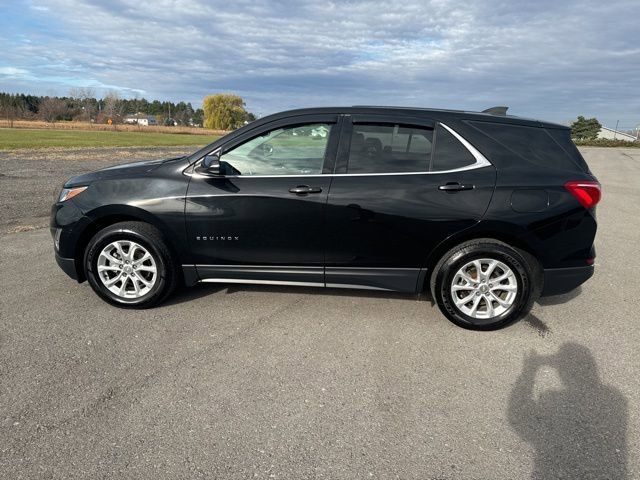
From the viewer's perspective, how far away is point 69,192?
4.19 m

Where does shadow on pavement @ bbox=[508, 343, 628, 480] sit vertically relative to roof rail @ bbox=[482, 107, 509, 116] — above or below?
below

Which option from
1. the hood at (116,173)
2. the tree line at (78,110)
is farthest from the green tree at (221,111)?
the hood at (116,173)

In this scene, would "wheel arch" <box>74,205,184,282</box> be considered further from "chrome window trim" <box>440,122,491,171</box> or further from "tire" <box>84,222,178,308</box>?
"chrome window trim" <box>440,122,491,171</box>

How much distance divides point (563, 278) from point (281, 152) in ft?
8.37

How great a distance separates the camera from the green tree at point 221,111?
10100 centimetres

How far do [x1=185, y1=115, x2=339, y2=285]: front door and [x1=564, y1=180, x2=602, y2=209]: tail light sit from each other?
75.0 inches

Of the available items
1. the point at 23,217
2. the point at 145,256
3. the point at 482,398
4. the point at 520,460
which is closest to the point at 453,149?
the point at 482,398

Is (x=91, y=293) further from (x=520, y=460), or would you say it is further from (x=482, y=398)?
(x=520, y=460)

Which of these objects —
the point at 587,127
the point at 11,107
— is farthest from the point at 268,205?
the point at 11,107

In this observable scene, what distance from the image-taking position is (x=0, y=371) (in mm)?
3119

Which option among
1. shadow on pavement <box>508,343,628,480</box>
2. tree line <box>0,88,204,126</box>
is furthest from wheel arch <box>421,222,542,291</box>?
tree line <box>0,88,204,126</box>

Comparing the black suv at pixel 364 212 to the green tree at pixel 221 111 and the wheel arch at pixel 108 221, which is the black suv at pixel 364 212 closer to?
the wheel arch at pixel 108 221

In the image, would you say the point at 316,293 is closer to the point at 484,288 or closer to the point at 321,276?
the point at 321,276

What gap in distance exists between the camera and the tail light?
3662mm
